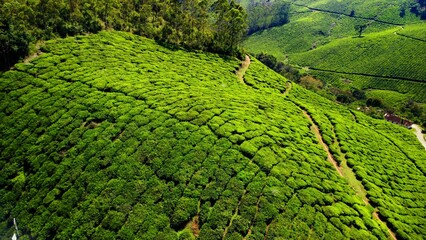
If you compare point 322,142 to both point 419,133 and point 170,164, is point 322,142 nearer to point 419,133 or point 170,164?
point 170,164

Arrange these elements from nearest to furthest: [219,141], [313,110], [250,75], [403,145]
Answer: [219,141]
[313,110]
[403,145]
[250,75]

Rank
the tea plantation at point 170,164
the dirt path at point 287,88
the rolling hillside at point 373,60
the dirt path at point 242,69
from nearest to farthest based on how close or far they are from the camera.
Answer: the tea plantation at point 170,164 → the dirt path at point 242,69 → the dirt path at point 287,88 → the rolling hillside at point 373,60

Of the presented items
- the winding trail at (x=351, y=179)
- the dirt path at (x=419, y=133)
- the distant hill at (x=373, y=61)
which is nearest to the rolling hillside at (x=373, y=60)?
the distant hill at (x=373, y=61)

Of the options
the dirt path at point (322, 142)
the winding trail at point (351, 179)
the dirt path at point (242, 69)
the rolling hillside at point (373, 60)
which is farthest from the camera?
the rolling hillside at point (373, 60)

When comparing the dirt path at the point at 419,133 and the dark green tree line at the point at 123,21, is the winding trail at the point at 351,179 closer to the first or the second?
the dark green tree line at the point at 123,21

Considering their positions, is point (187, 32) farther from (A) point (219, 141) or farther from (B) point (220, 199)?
(B) point (220, 199)

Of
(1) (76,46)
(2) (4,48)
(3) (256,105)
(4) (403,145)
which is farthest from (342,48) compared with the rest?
(2) (4,48)

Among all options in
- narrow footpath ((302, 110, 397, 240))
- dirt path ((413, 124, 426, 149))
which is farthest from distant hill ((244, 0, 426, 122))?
narrow footpath ((302, 110, 397, 240))

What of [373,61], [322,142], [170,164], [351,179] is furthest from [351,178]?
[373,61]
